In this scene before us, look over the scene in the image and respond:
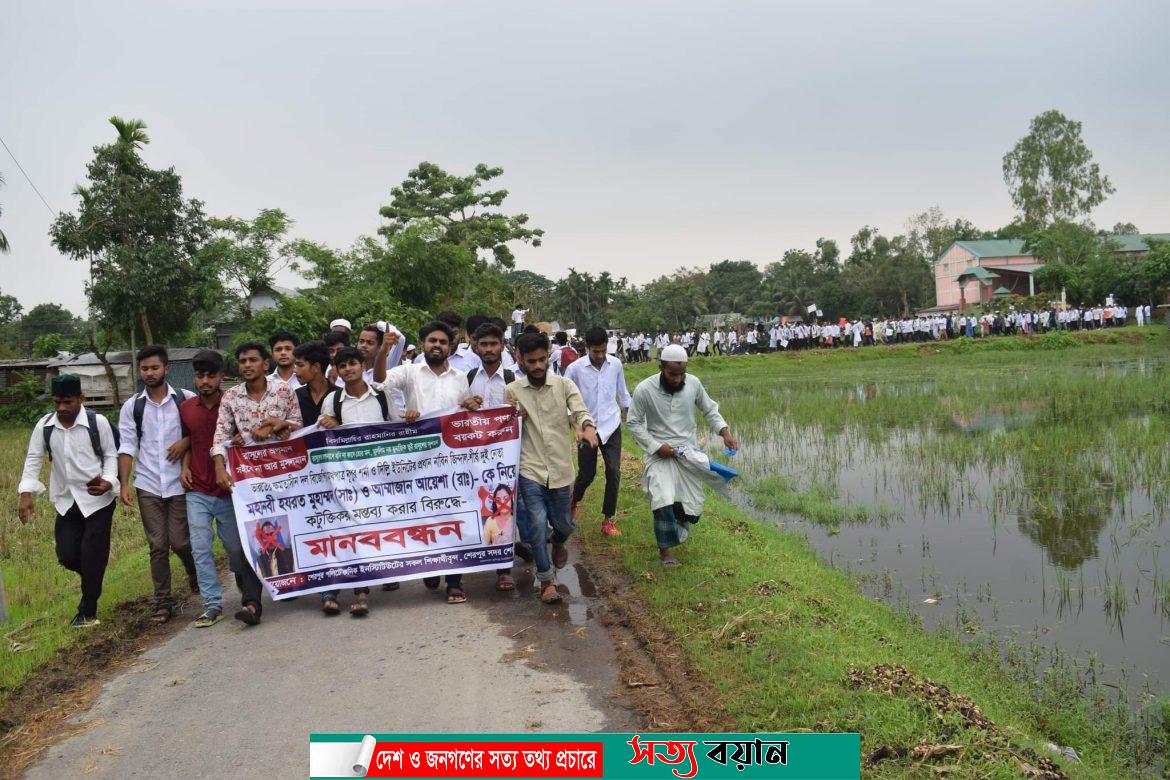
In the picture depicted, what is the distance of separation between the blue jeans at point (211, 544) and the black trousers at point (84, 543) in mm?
589

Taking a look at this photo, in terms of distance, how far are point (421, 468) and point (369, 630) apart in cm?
120

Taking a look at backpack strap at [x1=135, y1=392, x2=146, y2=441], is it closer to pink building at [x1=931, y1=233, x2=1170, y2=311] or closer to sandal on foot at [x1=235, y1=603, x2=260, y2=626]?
sandal on foot at [x1=235, y1=603, x2=260, y2=626]

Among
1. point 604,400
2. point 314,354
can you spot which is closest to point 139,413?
point 314,354

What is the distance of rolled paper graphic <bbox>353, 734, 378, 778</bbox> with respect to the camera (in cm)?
256

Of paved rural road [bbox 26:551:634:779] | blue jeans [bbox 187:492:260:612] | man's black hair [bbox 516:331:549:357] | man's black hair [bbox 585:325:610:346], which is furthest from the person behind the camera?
man's black hair [bbox 585:325:610:346]

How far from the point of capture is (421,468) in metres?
6.20

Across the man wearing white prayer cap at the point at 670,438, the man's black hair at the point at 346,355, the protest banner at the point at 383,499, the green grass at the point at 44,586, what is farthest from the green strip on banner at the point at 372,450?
the green grass at the point at 44,586

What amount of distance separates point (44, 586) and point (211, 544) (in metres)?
2.78

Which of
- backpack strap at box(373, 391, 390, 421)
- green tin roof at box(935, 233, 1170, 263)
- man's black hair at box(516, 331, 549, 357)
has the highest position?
green tin roof at box(935, 233, 1170, 263)

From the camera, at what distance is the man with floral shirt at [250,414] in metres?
5.77

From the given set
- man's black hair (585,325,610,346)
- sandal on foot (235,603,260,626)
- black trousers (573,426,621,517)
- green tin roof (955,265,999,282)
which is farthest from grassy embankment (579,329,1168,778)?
green tin roof (955,265,999,282)

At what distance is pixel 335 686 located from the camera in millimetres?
4559

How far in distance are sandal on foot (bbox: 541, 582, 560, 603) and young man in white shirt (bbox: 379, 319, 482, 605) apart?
2.07 ft

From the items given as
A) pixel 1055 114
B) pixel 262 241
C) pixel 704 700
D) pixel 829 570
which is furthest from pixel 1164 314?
pixel 704 700
